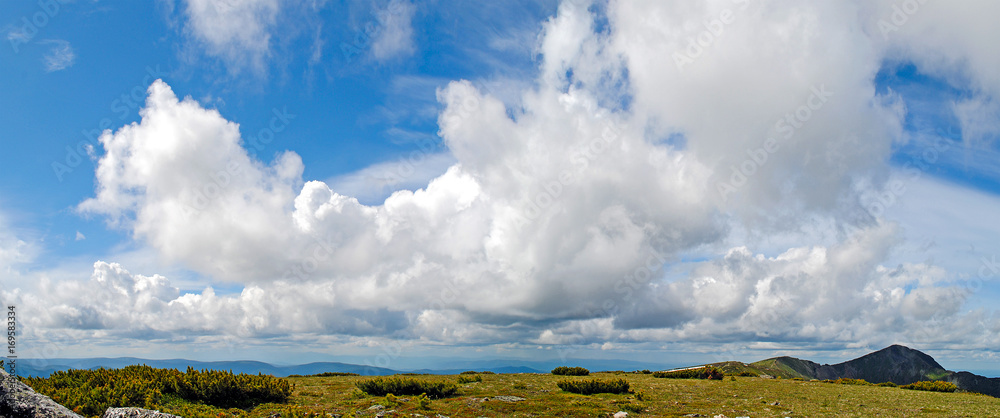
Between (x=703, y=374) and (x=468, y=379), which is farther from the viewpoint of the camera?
(x=703, y=374)

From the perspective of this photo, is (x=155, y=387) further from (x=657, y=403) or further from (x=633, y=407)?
(x=657, y=403)

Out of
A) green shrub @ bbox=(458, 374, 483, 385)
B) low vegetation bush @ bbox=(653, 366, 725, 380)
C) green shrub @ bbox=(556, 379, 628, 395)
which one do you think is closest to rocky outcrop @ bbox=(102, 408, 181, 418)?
green shrub @ bbox=(458, 374, 483, 385)

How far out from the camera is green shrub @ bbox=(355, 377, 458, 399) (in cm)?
2603

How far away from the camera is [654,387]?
106ft

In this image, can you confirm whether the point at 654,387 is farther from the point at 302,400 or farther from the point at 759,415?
the point at 302,400

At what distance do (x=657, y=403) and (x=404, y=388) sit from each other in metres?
13.9

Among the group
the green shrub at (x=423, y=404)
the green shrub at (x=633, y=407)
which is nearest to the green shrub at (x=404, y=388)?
the green shrub at (x=423, y=404)

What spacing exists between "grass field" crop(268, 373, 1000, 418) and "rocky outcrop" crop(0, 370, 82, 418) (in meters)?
8.02

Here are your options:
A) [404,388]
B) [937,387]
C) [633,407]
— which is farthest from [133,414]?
[937,387]

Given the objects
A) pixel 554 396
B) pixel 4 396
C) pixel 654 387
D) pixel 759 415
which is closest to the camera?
pixel 4 396

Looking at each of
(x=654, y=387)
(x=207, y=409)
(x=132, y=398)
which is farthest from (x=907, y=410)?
(x=132, y=398)

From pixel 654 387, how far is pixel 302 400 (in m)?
22.7

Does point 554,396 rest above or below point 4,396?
below

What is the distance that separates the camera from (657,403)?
24.4m
